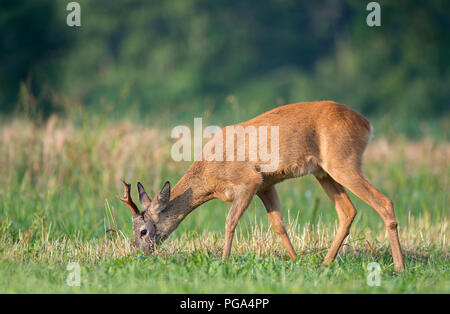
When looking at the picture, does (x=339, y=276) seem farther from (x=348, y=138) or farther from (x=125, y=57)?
(x=125, y=57)

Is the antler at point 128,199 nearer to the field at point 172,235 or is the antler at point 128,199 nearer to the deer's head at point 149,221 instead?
the deer's head at point 149,221

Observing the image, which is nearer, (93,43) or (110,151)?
(110,151)

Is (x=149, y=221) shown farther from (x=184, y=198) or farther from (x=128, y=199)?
(x=184, y=198)

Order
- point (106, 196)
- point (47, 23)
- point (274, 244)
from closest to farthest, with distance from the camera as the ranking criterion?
1. point (274, 244)
2. point (106, 196)
3. point (47, 23)

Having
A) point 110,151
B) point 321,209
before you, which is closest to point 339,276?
point 321,209

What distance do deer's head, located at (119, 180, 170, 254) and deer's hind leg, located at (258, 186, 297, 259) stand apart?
1182 millimetres

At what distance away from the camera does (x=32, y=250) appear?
745 centimetres

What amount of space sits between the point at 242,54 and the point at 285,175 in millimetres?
33758

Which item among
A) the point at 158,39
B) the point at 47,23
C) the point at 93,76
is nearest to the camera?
the point at 47,23

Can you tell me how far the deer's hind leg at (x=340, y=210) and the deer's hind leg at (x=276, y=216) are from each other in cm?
44

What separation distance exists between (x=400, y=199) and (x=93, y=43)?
31.0m

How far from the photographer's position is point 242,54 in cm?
4072

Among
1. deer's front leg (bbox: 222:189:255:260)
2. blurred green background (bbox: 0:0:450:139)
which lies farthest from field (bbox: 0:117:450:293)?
blurred green background (bbox: 0:0:450:139)

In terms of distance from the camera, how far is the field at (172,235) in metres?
→ 6.23
